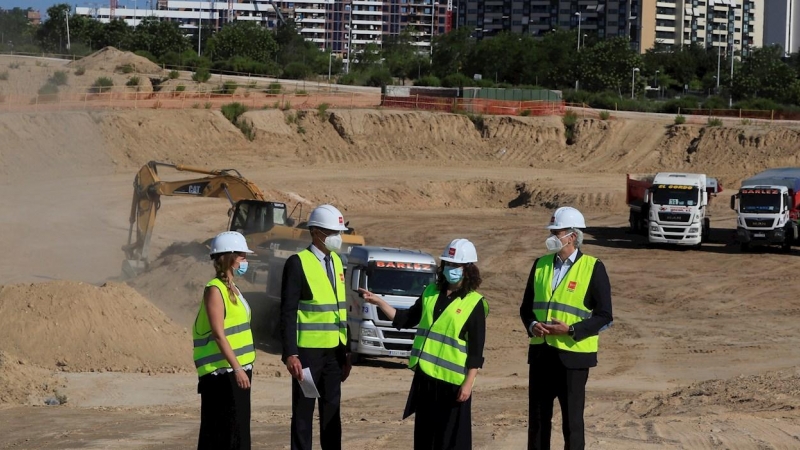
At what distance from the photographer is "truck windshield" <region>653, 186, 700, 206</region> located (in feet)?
123

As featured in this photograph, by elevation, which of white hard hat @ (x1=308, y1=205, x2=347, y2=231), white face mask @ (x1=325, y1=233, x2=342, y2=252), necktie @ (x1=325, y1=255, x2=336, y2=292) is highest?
white hard hat @ (x1=308, y1=205, x2=347, y2=231)

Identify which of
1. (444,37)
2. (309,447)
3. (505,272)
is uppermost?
(444,37)

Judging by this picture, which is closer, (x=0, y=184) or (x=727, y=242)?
(x=727, y=242)

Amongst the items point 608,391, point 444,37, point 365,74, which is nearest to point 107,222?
point 608,391

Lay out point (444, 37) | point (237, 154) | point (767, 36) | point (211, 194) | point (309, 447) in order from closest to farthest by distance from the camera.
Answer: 1. point (309, 447)
2. point (211, 194)
3. point (237, 154)
4. point (444, 37)
5. point (767, 36)

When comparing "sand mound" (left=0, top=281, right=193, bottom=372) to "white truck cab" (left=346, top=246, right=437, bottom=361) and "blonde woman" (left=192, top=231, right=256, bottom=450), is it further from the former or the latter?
"blonde woman" (left=192, top=231, right=256, bottom=450)

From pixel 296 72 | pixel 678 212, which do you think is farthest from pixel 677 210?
pixel 296 72

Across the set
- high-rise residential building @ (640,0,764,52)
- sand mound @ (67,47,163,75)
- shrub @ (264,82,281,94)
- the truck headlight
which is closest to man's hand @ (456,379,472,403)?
the truck headlight

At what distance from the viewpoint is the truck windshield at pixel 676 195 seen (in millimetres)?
37469

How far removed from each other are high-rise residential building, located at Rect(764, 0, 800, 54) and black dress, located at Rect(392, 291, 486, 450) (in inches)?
6566

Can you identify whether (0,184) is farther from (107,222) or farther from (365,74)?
(365,74)

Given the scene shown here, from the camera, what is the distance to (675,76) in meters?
137

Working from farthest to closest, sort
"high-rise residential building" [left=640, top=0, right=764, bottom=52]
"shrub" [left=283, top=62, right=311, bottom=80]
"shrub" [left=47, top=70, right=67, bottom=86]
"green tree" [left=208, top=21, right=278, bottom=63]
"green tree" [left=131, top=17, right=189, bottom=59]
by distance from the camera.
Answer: "high-rise residential building" [left=640, top=0, right=764, bottom=52] < "green tree" [left=208, top=21, right=278, bottom=63] < "green tree" [left=131, top=17, right=189, bottom=59] < "shrub" [left=283, top=62, right=311, bottom=80] < "shrub" [left=47, top=70, right=67, bottom=86]

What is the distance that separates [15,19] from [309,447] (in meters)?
135
